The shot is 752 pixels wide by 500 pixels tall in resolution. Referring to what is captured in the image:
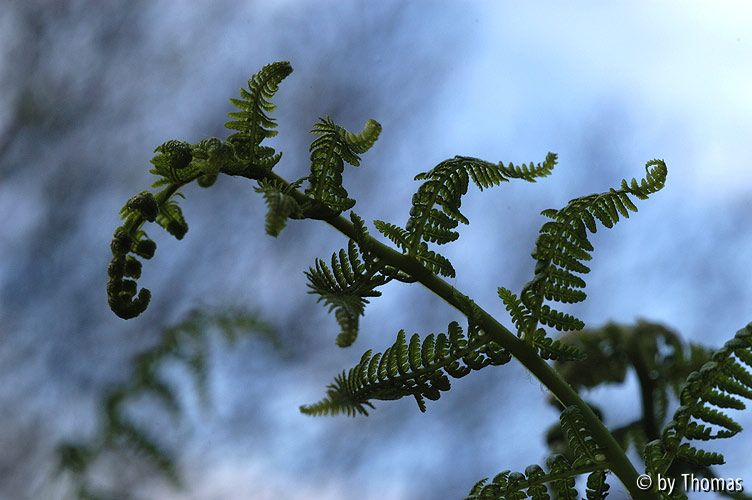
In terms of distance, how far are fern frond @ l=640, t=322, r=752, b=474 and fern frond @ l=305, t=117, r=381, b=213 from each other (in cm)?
20

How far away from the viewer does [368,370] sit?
1.33ft

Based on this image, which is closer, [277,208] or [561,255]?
[277,208]

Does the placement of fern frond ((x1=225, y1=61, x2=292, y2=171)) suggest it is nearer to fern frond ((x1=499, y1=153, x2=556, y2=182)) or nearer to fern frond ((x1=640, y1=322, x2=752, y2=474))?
A: fern frond ((x1=499, y1=153, x2=556, y2=182))

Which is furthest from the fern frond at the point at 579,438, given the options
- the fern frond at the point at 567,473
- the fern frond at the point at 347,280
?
the fern frond at the point at 347,280

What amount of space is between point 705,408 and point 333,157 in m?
0.23

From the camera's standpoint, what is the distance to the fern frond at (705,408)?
0.42m

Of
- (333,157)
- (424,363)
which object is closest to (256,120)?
(333,157)

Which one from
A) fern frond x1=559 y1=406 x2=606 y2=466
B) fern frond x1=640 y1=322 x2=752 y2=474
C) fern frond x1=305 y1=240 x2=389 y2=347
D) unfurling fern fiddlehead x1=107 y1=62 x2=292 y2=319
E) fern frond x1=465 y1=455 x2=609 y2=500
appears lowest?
fern frond x1=465 y1=455 x2=609 y2=500

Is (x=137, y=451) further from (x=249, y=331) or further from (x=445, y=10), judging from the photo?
(x=445, y=10)

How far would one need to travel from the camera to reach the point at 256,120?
16.7 inches

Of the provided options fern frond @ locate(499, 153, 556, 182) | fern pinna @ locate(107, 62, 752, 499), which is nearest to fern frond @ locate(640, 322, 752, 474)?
fern pinna @ locate(107, 62, 752, 499)

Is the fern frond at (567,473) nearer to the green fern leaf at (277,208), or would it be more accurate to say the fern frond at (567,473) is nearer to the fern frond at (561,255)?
the fern frond at (561,255)

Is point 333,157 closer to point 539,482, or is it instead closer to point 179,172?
point 179,172

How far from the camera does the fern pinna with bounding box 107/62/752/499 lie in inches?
15.7
